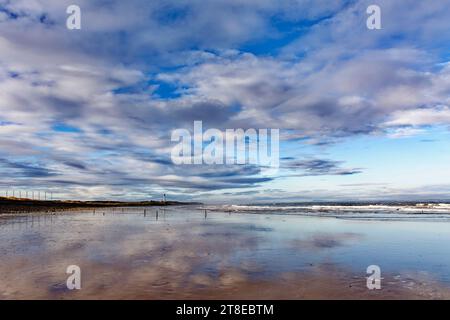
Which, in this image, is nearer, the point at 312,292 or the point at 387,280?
the point at 312,292

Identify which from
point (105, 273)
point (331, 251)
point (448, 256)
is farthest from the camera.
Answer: point (331, 251)

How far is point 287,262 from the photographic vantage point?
15.6 meters

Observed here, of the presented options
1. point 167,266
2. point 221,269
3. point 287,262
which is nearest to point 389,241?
point 287,262

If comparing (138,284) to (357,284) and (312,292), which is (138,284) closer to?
(312,292)

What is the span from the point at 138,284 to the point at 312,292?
5.79 meters

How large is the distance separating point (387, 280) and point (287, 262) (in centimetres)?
429

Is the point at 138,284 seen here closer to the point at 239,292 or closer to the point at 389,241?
the point at 239,292

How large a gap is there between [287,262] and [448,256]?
316 inches

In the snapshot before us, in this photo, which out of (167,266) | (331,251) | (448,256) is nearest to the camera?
(167,266)

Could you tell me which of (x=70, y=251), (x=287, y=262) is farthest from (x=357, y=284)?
(x=70, y=251)
